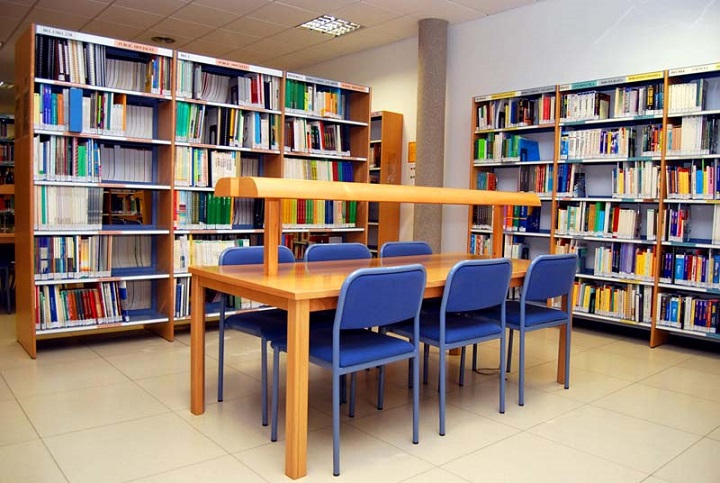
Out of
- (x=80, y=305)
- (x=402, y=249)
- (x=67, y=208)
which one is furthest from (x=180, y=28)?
(x=402, y=249)

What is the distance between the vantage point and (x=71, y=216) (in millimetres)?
4082

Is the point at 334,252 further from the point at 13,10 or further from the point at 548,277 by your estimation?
the point at 13,10

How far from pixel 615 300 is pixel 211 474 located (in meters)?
3.78

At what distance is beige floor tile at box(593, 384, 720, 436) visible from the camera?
3.03 metres

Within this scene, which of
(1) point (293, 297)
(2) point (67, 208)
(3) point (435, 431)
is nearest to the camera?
(1) point (293, 297)

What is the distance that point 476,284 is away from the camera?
290 cm

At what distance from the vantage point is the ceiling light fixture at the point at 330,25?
654cm

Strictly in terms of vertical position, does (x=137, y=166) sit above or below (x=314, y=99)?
below

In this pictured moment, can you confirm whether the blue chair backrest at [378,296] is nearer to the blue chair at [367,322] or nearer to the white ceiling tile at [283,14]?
the blue chair at [367,322]

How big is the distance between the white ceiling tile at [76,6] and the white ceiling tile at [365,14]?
257cm

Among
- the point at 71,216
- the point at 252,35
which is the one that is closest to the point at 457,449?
the point at 71,216

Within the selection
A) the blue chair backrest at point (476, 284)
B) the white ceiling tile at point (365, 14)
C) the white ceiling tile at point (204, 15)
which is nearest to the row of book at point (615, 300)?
the blue chair backrest at point (476, 284)

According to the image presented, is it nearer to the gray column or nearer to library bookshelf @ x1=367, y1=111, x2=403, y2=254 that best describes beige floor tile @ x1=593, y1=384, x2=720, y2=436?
the gray column

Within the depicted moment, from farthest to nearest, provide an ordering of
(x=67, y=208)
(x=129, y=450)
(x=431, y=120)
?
1. (x=431, y=120)
2. (x=67, y=208)
3. (x=129, y=450)
